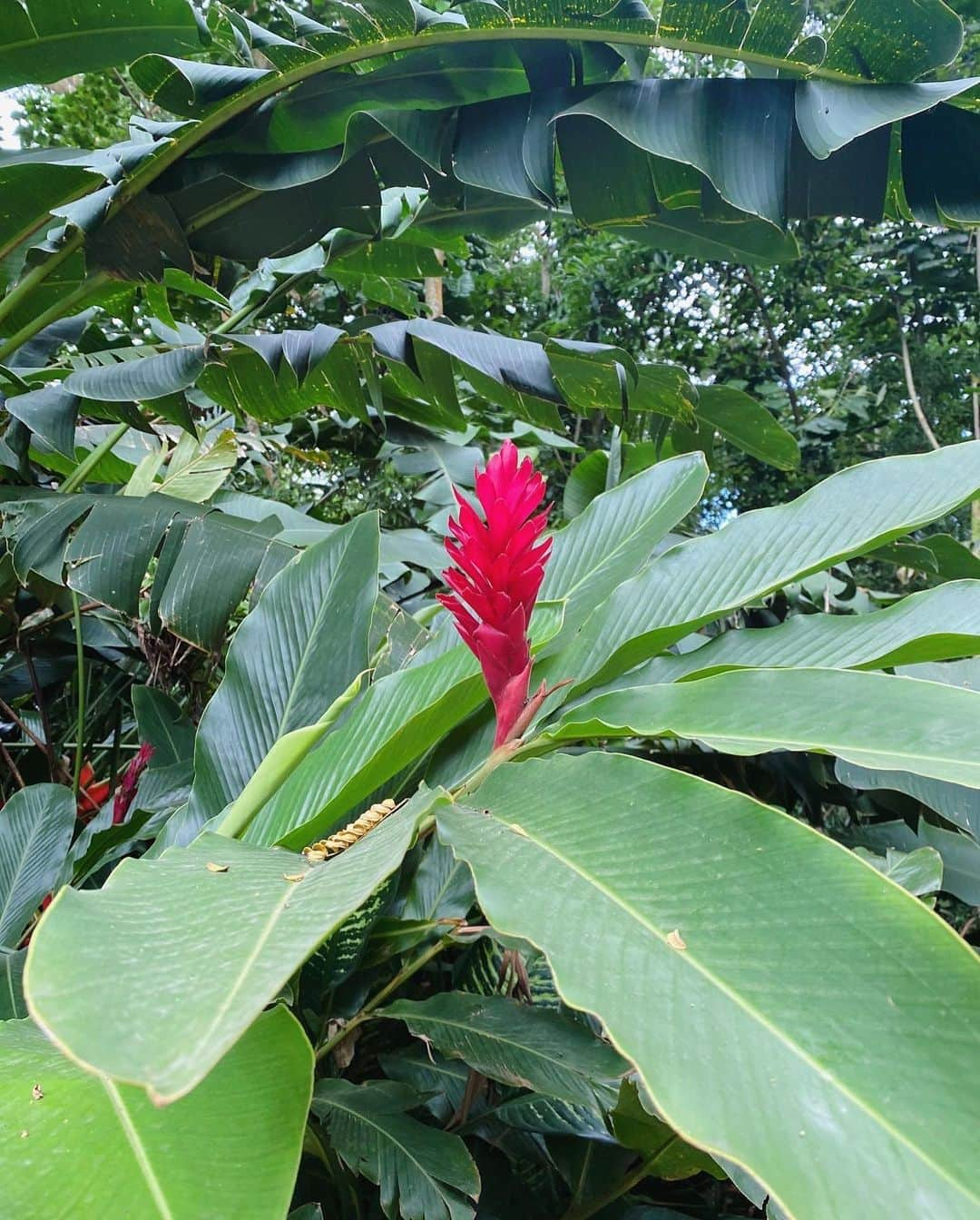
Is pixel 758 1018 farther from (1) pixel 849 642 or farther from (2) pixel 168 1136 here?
(1) pixel 849 642

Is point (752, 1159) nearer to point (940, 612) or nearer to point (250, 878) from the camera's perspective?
point (250, 878)

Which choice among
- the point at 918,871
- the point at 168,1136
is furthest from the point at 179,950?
the point at 918,871

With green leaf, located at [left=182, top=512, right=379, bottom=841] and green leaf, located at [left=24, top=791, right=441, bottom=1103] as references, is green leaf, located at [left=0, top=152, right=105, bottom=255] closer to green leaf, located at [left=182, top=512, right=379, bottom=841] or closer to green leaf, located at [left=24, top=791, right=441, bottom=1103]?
green leaf, located at [left=182, top=512, right=379, bottom=841]

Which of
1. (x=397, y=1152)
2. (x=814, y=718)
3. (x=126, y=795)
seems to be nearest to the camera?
(x=814, y=718)

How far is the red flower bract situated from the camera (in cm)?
43

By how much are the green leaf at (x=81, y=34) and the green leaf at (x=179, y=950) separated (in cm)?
136

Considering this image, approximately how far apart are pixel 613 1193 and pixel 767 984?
0.47 meters

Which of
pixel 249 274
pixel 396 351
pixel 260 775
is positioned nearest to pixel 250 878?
pixel 260 775

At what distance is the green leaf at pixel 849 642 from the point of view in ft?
1.54

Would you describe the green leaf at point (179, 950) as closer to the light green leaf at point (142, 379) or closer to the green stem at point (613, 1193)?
the green stem at point (613, 1193)

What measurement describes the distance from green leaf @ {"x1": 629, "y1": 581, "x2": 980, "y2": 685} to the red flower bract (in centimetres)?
13

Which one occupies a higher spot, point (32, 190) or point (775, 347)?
point (32, 190)

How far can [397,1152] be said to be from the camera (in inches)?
20.4

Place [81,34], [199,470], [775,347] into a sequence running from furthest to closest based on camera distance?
1. [775,347]
2. [199,470]
3. [81,34]
